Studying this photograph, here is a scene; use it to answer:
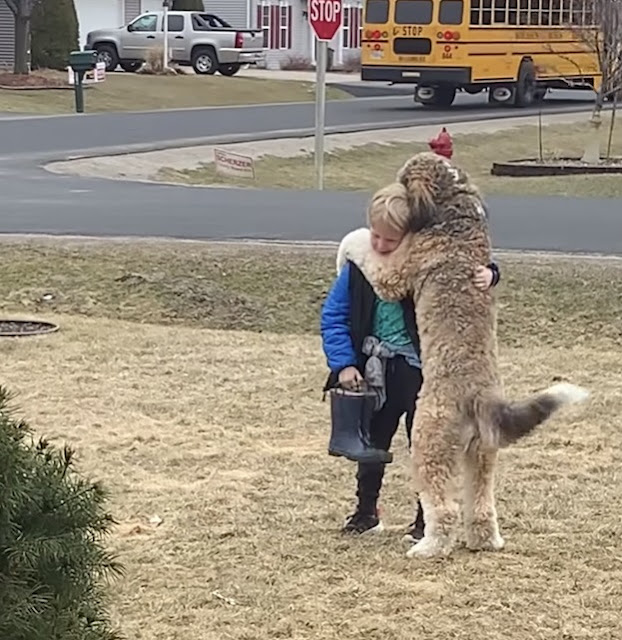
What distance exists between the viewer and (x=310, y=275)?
1142cm

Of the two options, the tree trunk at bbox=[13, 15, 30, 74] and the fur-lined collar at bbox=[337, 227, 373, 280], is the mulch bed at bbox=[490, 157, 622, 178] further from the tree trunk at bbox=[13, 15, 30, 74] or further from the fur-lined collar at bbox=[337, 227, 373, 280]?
the fur-lined collar at bbox=[337, 227, 373, 280]

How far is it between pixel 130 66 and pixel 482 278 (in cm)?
4248

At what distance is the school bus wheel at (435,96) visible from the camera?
36656mm

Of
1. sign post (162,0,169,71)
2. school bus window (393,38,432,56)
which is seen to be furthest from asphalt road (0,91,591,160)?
sign post (162,0,169,71)

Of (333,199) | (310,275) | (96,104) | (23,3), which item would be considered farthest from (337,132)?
(310,275)

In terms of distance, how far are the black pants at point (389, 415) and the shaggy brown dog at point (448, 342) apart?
196 millimetres

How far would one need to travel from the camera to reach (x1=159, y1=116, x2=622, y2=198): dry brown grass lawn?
21031mm

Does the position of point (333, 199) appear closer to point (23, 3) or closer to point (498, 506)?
point (498, 506)

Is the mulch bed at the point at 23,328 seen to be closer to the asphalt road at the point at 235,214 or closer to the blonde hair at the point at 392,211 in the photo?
the asphalt road at the point at 235,214

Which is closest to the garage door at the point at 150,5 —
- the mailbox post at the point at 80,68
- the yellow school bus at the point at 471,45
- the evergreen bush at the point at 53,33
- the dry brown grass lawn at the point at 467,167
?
the evergreen bush at the point at 53,33

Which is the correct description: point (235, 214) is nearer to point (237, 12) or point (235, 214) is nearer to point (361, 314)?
point (361, 314)

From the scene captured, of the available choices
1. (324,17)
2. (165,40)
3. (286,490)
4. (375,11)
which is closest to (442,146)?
(286,490)

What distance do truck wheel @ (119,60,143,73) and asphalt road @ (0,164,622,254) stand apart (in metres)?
28.5

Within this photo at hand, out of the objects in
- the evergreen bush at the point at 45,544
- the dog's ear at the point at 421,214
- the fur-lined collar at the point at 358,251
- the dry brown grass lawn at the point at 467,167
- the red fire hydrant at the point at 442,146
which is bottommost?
the dry brown grass lawn at the point at 467,167
